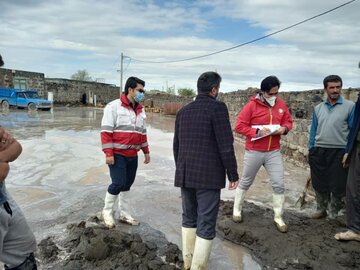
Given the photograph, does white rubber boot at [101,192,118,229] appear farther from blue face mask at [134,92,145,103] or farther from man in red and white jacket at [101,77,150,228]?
blue face mask at [134,92,145,103]

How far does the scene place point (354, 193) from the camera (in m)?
4.24

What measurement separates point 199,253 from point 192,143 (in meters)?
1.00

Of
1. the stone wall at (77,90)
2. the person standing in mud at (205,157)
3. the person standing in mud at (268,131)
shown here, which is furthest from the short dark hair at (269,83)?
the stone wall at (77,90)

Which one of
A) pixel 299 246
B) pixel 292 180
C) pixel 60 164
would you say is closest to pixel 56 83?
pixel 60 164

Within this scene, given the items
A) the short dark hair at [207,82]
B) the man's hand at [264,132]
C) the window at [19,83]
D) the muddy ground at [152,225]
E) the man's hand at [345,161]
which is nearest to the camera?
the short dark hair at [207,82]

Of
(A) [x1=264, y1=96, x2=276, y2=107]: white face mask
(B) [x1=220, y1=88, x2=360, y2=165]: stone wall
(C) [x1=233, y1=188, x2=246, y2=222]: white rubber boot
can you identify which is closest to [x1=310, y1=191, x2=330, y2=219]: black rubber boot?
(C) [x1=233, y1=188, x2=246, y2=222]: white rubber boot

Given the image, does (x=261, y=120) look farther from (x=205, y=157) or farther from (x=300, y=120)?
(x=300, y=120)

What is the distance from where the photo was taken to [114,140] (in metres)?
4.68

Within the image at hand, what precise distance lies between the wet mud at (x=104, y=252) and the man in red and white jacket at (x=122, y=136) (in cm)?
62

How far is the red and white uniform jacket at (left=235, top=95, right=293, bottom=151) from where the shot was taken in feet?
15.4

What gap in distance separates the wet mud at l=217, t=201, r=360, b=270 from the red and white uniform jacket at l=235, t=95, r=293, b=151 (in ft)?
3.37

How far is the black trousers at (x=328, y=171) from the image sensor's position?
4.89m

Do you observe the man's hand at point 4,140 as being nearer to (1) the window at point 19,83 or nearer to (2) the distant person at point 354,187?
(2) the distant person at point 354,187

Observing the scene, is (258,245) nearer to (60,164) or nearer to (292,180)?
(292,180)
